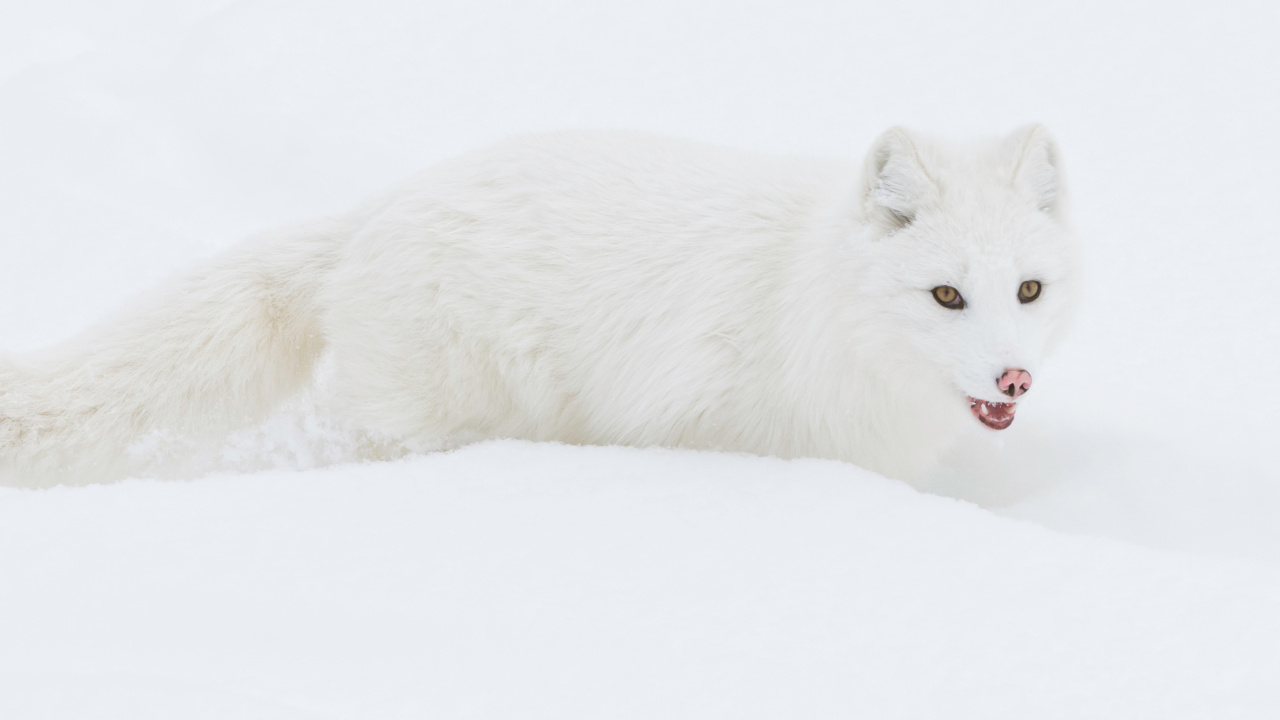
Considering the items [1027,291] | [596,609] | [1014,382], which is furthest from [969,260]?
[596,609]

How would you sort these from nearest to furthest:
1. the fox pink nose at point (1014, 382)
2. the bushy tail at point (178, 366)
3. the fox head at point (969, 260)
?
the fox pink nose at point (1014, 382), the fox head at point (969, 260), the bushy tail at point (178, 366)

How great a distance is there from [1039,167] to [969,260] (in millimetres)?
443

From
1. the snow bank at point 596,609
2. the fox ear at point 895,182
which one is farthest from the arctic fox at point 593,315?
the snow bank at point 596,609

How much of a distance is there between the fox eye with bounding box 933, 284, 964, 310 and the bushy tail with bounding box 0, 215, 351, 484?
207cm

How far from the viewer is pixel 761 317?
3.02 meters

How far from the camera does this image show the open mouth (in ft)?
8.59

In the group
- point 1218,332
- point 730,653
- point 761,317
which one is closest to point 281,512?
point 730,653

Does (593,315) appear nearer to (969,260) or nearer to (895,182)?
(895,182)

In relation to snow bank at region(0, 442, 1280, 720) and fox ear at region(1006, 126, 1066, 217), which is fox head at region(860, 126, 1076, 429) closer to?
fox ear at region(1006, 126, 1066, 217)

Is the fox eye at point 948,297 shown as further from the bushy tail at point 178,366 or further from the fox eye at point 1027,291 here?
the bushy tail at point 178,366

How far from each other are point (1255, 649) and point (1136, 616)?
194 millimetres

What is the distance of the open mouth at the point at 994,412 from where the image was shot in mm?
2619

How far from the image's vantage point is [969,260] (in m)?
2.53

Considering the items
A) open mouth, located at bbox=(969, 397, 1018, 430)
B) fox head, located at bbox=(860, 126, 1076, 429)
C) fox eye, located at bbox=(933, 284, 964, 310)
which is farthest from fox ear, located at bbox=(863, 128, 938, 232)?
open mouth, located at bbox=(969, 397, 1018, 430)
